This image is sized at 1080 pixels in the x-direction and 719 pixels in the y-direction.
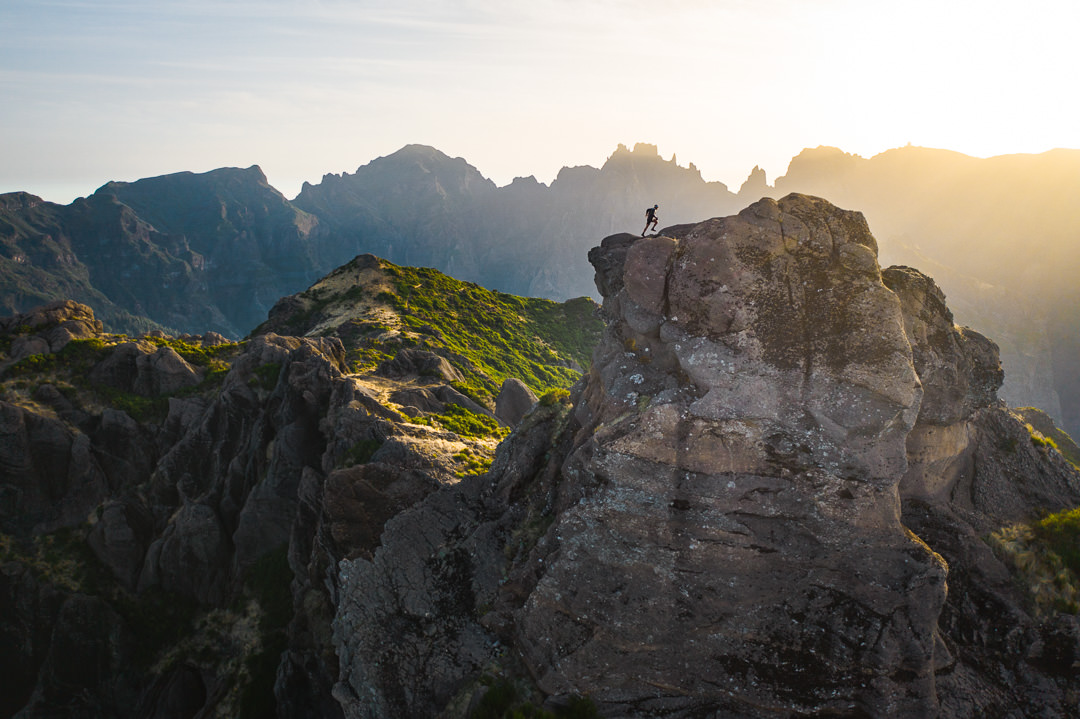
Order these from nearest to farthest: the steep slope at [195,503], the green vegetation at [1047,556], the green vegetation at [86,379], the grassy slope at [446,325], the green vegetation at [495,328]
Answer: the green vegetation at [1047,556] < the steep slope at [195,503] < the green vegetation at [86,379] < the grassy slope at [446,325] < the green vegetation at [495,328]

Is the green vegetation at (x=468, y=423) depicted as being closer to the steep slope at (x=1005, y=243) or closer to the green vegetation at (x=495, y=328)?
the green vegetation at (x=495, y=328)

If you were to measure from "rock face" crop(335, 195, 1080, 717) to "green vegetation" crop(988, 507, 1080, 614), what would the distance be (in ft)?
1.68

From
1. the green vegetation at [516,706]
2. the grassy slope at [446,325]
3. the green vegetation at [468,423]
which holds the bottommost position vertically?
the green vegetation at [516,706]

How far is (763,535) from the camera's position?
1367 centimetres

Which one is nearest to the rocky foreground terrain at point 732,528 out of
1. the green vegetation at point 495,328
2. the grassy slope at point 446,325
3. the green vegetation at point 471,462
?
the green vegetation at point 471,462

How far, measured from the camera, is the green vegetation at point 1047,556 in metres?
14.0

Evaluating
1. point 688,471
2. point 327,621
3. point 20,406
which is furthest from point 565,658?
point 20,406

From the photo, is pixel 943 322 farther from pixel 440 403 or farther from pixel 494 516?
pixel 440 403

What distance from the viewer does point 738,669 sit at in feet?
44.4

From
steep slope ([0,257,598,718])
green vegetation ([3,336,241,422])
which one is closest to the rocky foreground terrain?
steep slope ([0,257,598,718])

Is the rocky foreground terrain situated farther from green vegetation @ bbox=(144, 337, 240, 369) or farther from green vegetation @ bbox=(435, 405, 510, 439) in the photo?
green vegetation @ bbox=(144, 337, 240, 369)

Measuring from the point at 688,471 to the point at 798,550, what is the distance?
3302 millimetres

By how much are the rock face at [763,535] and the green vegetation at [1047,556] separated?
1.68 ft

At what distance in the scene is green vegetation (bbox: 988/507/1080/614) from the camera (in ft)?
46.0
